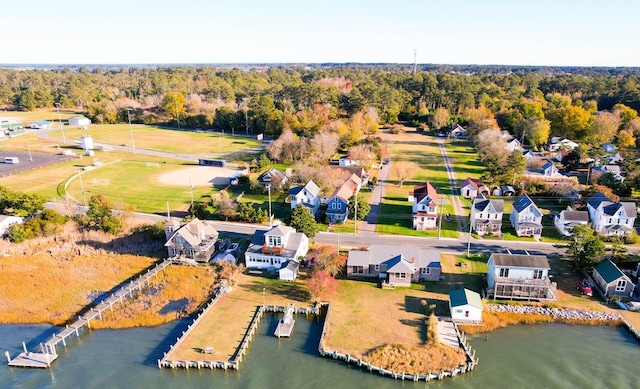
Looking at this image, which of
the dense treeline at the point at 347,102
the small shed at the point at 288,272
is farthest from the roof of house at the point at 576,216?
the dense treeline at the point at 347,102

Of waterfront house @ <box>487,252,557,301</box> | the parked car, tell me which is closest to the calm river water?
waterfront house @ <box>487,252,557,301</box>

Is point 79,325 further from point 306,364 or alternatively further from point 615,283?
point 615,283

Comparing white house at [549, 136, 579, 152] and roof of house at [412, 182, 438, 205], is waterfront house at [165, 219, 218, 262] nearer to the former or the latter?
roof of house at [412, 182, 438, 205]

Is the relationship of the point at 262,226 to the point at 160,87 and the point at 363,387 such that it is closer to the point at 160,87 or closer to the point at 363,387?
the point at 363,387

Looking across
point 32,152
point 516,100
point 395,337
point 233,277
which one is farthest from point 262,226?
point 516,100

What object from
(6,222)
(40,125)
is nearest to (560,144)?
(6,222)

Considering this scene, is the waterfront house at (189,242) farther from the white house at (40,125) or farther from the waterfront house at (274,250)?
the white house at (40,125)

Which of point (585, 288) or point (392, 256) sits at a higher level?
point (392, 256)
